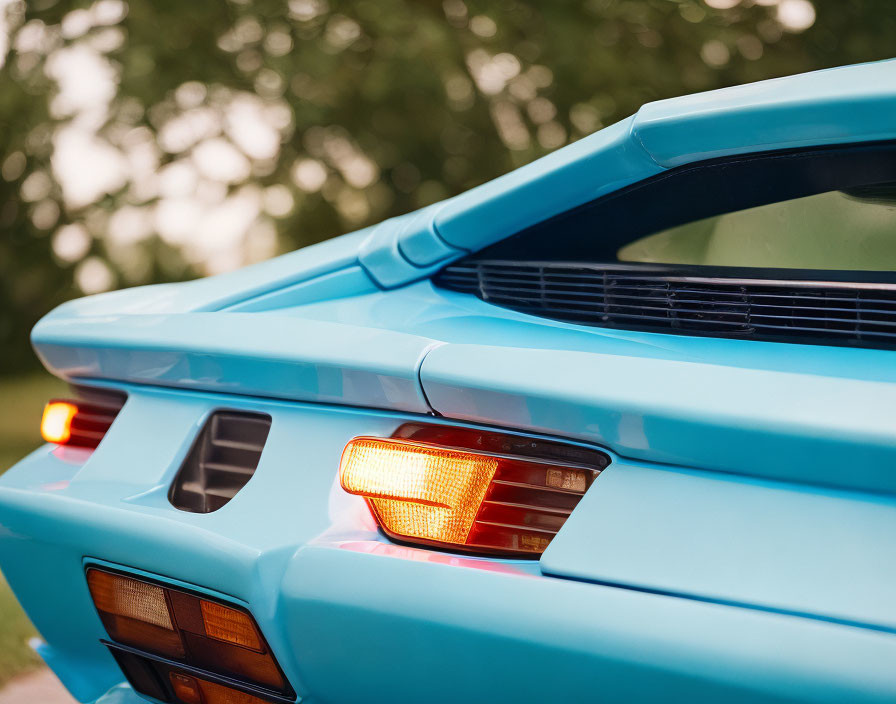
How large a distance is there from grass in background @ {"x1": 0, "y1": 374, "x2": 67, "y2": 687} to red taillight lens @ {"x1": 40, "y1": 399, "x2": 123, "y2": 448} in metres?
1.58

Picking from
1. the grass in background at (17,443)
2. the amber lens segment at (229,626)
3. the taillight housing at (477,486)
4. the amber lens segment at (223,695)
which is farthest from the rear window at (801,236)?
the grass in background at (17,443)

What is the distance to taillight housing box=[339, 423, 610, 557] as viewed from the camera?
1271mm

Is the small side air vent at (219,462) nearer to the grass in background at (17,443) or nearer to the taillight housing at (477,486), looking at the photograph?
the taillight housing at (477,486)

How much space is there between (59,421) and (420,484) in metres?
0.89

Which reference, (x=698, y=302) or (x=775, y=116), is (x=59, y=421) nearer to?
(x=698, y=302)

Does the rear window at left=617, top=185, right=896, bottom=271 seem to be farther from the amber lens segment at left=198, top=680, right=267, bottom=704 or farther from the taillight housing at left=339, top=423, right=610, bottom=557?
the amber lens segment at left=198, top=680, right=267, bottom=704

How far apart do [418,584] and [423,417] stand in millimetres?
241

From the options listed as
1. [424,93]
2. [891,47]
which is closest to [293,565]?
[891,47]

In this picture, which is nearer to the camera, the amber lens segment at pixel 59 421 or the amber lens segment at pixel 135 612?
the amber lens segment at pixel 135 612

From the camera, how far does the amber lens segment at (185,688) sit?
1544mm

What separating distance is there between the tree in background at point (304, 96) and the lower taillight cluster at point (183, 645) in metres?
4.99

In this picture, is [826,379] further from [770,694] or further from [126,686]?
[126,686]

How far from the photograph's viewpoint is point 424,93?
6.39 metres

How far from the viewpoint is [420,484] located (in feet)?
4.30
